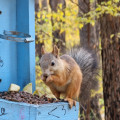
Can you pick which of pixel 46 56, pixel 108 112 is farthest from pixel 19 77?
pixel 108 112

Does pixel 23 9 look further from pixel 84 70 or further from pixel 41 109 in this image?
pixel 41 109

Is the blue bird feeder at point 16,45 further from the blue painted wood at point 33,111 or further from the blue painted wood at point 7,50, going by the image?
the blue painted wood at point 33,111

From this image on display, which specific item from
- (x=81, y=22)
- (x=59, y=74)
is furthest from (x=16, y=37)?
(x=81, y=22)

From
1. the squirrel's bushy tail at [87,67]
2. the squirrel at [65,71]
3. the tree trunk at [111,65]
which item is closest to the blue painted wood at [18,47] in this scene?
the squirrel at [65,71]

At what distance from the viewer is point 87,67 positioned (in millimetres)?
4152

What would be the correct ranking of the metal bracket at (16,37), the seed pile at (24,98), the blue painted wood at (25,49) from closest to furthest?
the seed pile at (24,98) → the metal bracket at (16,37) → the blue painted wood at (25,49)

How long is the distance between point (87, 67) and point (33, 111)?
1.90 m

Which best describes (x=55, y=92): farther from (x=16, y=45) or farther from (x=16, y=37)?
(x=16, y=37)

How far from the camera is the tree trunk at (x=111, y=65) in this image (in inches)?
197

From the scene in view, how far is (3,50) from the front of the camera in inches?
130

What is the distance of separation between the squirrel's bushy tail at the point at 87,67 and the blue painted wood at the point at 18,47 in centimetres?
86

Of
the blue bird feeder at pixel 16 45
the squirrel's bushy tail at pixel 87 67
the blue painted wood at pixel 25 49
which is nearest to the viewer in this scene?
the blue bird feeder at pixel 16 45

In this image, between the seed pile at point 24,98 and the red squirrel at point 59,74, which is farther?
the red squirrel at point 59,74

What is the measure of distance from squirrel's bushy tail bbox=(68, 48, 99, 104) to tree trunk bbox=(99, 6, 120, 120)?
47 centimetres
